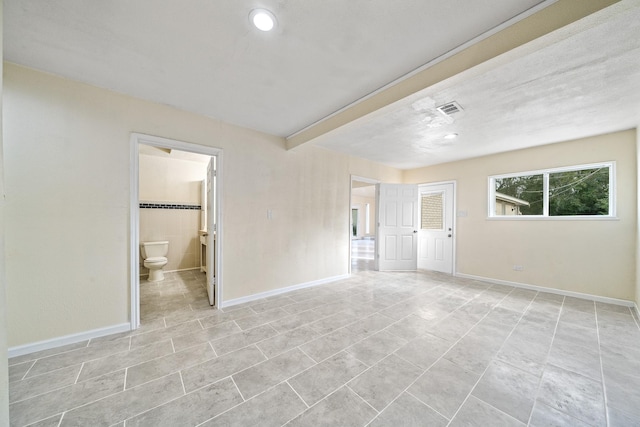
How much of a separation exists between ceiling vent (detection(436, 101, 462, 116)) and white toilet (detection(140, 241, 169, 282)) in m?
4.91

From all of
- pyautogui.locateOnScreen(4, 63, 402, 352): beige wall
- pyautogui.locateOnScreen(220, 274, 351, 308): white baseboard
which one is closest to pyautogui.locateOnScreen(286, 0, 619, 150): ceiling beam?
pyautogui.locateOnScreen(4, 63, 402, 352): beige wall

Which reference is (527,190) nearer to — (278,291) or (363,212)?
(278,291)

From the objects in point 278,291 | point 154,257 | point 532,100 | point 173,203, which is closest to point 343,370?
point 278,291

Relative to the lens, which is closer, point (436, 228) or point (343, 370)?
point (343, 370)

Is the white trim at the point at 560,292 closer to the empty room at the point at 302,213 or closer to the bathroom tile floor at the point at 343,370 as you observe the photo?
the empty room at the point at 302,213

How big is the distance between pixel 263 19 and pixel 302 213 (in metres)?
2.75

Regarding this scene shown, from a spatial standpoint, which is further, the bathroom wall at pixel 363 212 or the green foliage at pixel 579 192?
the bathroom wall at pixel 363 212

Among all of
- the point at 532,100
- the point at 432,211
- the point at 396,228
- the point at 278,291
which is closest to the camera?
the point at 532,100

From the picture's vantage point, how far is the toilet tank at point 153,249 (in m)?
4.20

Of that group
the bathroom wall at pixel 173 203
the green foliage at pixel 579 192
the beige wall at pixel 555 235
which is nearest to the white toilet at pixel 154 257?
the bathroom wall at pixel 173 203

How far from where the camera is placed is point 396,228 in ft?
17.4

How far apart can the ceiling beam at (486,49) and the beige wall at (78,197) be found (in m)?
1.92

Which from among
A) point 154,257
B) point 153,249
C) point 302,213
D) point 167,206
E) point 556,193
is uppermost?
point 556,193

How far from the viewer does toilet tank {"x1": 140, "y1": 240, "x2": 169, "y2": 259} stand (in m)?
4.20
